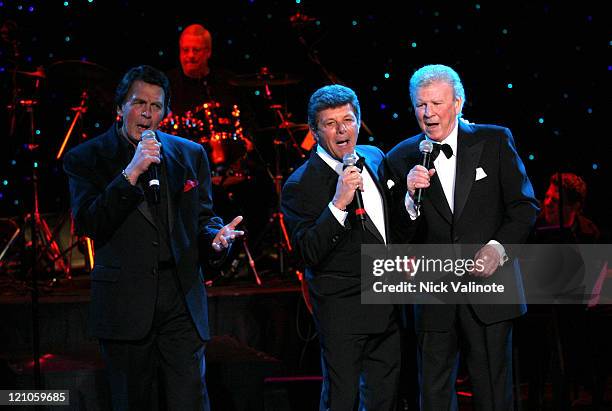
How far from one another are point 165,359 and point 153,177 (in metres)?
0.68

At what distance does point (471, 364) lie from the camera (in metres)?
3.41

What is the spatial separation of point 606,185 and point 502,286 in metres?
4.34

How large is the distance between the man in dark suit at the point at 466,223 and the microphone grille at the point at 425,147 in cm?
8

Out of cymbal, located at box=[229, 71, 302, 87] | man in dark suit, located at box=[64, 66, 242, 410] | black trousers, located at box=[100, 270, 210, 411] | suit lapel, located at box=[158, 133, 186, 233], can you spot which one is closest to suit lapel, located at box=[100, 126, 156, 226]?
man in dark suit, located at box=[64, 66, 242, 410]

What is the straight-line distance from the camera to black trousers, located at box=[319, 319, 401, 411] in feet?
11.1

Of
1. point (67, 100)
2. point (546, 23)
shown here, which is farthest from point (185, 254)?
point (67, 100)

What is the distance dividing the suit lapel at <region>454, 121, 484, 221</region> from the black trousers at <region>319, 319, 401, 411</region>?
535mm

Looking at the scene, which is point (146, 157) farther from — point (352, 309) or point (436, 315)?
point (436, 315)

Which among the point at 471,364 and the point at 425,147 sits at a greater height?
the point at 425,147

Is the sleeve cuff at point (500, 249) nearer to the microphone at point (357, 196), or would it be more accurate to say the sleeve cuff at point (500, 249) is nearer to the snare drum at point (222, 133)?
the microphone at point (357, 196)

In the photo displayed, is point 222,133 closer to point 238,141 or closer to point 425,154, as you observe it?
point 238,141

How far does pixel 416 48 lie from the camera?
7.54 metres

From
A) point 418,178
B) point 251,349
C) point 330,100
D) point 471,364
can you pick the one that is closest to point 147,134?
point 330,100

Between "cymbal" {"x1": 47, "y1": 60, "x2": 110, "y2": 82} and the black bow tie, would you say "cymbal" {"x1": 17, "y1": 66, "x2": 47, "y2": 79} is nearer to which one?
"cymbal" {"x1": 47, "y1": 60, "x2": 110, "y2": 82}
